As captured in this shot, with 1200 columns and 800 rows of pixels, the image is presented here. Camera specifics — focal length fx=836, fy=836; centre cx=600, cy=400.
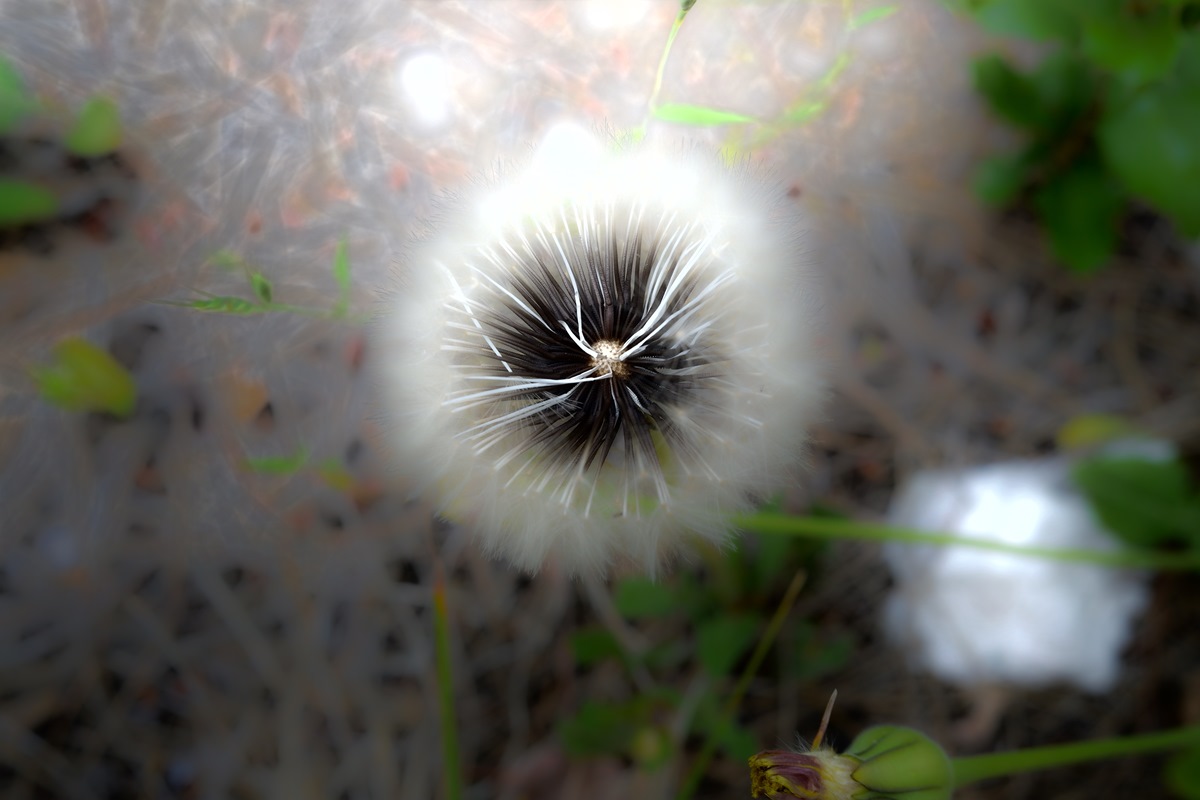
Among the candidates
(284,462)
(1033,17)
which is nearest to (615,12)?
(1033,17)

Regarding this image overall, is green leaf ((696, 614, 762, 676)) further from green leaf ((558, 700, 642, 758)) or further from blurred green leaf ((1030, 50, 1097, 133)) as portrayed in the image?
blurred green leaf ((1030, 50, 1097, 133))

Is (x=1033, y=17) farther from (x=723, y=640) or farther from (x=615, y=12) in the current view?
(x=723, y=640)

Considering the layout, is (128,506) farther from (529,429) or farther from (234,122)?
(529,429)

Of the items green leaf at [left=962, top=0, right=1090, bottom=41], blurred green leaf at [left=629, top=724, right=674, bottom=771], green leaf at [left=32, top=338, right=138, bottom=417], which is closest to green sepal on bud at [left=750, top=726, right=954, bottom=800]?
blurred green leaf at [left=629, top=724, right=674, bottom=771]

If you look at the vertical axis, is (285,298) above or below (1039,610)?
above

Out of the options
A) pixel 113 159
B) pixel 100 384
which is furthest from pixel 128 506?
pixel 113 159

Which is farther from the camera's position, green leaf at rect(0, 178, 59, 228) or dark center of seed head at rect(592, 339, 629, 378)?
green leaf at rect(0, 178, 59, 228)
